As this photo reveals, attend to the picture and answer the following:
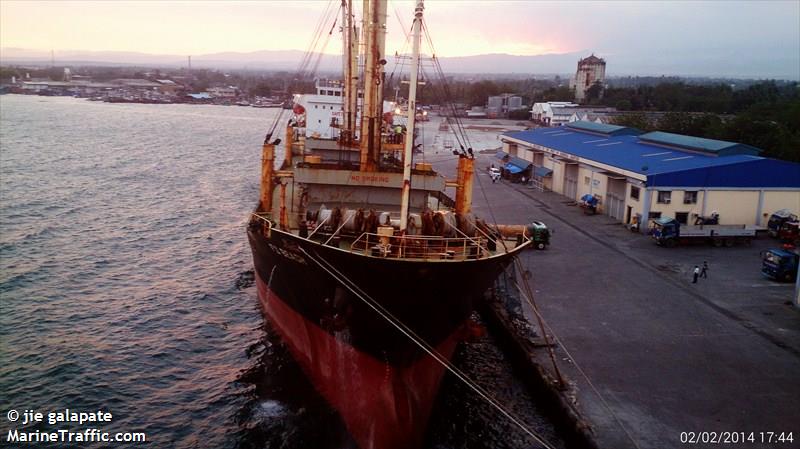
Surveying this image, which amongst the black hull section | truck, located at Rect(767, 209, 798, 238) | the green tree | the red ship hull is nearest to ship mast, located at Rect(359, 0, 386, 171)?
the black hull section

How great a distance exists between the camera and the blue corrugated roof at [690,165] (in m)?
29.8

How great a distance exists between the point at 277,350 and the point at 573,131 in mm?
41028

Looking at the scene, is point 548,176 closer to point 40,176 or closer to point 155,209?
point 155,209

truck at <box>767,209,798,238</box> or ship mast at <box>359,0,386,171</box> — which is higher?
ship mast at <box>359,0,386,171</box>

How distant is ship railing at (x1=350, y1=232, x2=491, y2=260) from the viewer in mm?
12508

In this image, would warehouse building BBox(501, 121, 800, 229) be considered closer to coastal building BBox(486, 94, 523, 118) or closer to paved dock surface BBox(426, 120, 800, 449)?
paved dock surface BBox(426, 120, 800, 449)

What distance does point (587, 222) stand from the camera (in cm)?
3244

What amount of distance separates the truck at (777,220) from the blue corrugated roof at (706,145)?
18.5 ft

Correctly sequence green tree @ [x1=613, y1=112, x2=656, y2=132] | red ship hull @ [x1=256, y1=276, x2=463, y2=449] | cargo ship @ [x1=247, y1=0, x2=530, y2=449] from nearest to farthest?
cargo ship @ [x1=247, y1=0, x2=530, y2=449]
red ship hull @ [x1=256, y1=276, x2=463, y2=449]
green tree @ [x1=613, y1=112, x2=656, y2=132]

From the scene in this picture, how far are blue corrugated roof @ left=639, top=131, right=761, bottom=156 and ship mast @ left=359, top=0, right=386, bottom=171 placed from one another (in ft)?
81.6

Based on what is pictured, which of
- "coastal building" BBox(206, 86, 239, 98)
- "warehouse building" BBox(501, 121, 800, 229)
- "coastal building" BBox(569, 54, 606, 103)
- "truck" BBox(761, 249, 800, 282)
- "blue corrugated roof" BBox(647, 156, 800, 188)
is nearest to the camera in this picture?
"truck" BBox(761, 249, 800, 282)

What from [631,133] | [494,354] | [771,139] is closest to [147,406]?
[494,354]
